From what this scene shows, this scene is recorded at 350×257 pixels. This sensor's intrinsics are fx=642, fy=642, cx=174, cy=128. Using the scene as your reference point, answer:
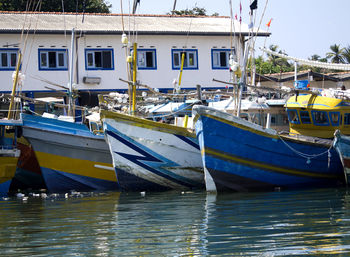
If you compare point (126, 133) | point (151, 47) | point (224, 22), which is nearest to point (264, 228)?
point (126, 133)

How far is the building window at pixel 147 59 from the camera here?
1277 inches

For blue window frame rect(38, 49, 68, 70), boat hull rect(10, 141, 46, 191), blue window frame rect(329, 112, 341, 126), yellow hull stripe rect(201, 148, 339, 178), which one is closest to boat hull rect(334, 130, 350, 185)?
blue window frame rect(329, 112, 341, 126)

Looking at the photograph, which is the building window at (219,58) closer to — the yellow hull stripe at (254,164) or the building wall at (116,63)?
the building wall at (116,63)

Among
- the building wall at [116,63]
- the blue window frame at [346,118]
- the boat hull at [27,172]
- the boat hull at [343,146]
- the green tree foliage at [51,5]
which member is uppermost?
the green tree foliage at [51,5]

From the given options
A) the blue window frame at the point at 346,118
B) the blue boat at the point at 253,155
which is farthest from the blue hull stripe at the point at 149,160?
the blue window frame at the point at 346,118

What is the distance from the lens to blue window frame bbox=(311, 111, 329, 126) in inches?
728

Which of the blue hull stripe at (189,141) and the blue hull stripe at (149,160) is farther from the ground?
the blue hull stripe at (189,141)

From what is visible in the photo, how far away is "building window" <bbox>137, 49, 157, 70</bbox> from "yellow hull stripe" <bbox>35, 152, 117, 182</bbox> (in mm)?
13257

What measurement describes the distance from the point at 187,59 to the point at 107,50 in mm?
4153

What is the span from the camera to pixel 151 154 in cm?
1788

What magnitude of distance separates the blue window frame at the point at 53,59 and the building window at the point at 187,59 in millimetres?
5486

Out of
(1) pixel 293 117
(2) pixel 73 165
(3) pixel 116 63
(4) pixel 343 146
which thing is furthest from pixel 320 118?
(3) pixel 116 63

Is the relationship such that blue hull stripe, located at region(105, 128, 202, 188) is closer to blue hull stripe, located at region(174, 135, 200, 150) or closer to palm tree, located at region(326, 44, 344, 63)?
blue hull stripe, located at region(174, 135, 200, 150)

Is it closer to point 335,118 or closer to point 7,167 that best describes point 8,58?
point 7,167
